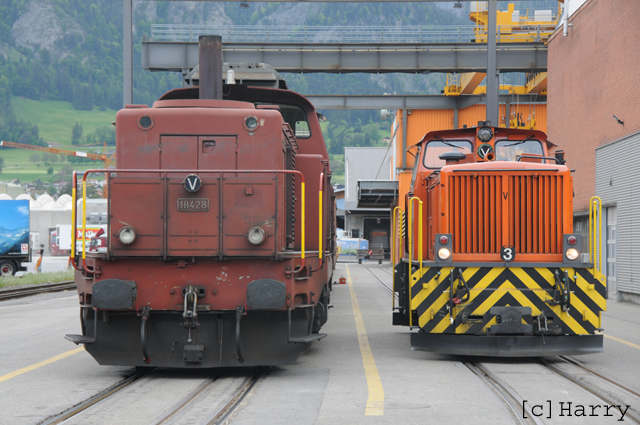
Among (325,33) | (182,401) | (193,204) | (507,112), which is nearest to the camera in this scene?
(182,401)

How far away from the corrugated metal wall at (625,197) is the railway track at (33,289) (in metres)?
17.2

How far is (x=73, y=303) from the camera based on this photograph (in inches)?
697

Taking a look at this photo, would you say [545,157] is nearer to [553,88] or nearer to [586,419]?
[586,419]

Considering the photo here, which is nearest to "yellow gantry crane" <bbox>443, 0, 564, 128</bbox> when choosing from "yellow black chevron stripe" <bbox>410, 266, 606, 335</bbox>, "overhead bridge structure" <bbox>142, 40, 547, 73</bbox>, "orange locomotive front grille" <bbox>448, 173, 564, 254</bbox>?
"overhead bridge structure" <bbox>142, 40, 547, 73</bbox>

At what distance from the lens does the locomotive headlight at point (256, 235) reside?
692cm

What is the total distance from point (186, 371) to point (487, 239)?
4.08m

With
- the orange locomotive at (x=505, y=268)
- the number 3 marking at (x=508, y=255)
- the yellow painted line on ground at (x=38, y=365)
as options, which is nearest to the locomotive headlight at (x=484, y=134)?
the orange locomotive at (x=505, y=268)

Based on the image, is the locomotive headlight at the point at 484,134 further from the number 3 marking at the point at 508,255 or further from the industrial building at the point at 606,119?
the industrial building at the point at 606,119

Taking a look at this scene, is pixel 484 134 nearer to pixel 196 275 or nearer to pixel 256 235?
pixel 256 235

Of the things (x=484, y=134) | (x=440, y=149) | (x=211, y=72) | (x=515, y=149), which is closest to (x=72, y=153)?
(x=440, y=149)

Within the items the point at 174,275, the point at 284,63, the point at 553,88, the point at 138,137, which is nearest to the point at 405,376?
the point at 174,275

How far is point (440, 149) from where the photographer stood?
10008 millimetres

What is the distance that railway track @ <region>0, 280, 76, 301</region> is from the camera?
1947cm

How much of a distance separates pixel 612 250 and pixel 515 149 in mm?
11282
